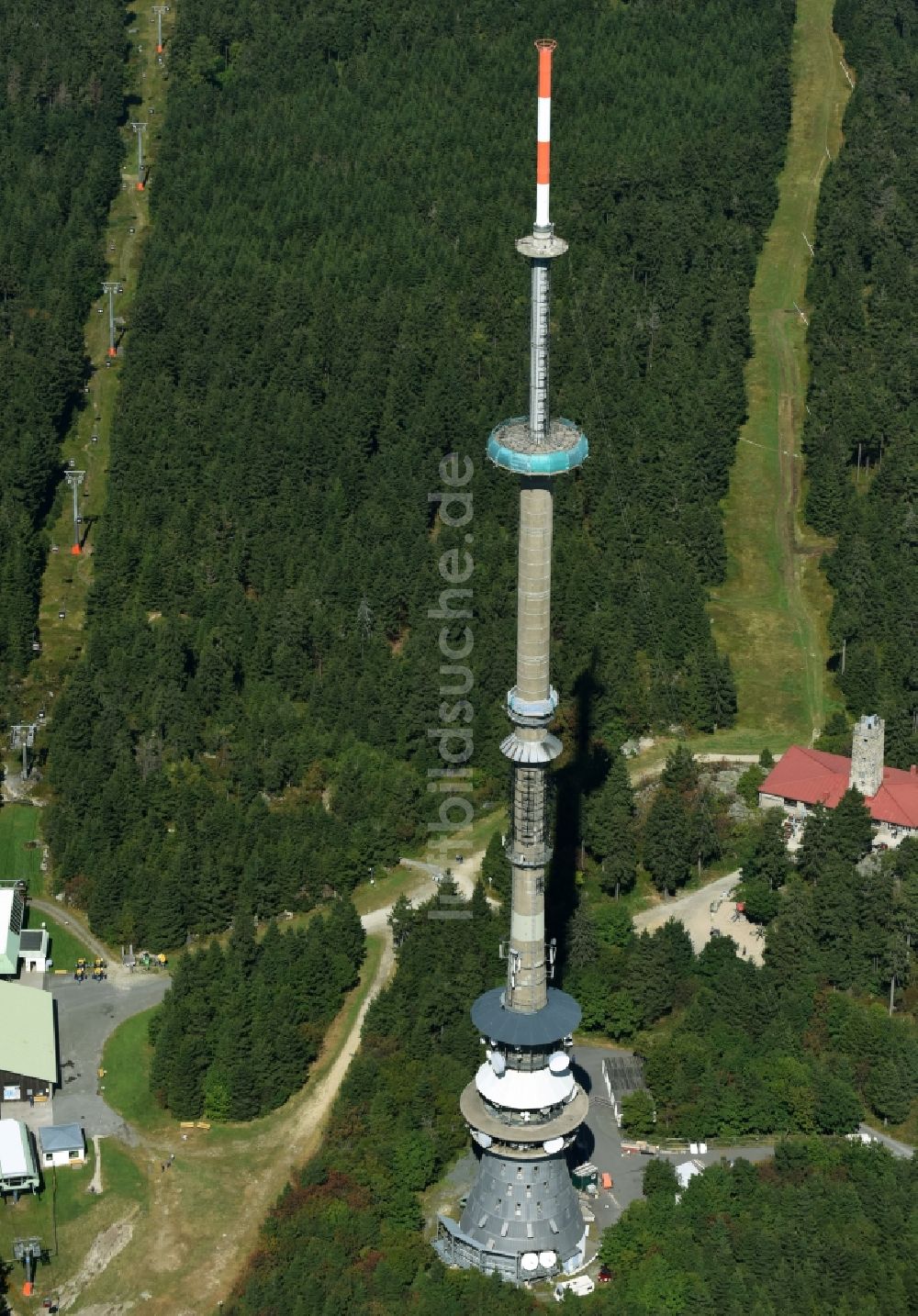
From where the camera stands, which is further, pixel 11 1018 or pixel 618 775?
pixel 618 775

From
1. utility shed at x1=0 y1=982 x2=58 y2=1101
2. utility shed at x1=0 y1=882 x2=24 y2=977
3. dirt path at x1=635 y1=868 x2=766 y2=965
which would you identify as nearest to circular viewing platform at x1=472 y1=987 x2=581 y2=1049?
dirt path at x1=635 y1=868 x2=766 y2=965

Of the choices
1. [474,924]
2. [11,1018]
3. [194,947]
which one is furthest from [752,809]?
[11,1018]

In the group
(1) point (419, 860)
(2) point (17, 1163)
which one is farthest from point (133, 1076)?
(1) point (419, 860)

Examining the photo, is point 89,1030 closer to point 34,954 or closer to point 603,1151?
point 34,954

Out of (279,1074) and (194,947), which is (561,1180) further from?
(194,947)

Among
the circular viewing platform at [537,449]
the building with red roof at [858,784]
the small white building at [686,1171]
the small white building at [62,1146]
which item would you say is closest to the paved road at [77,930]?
the small white building at [62,1146]

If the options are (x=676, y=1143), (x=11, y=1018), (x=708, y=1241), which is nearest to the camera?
(x=708, y=1241)

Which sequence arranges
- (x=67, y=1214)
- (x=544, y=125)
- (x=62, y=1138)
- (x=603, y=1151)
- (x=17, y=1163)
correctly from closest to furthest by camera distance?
1. (x=544, y=125)
2. (x=67, y=1214)
3. (x=17, y=1163)
4. (x=603, y=1151)
5. (x=62, y=1138)
